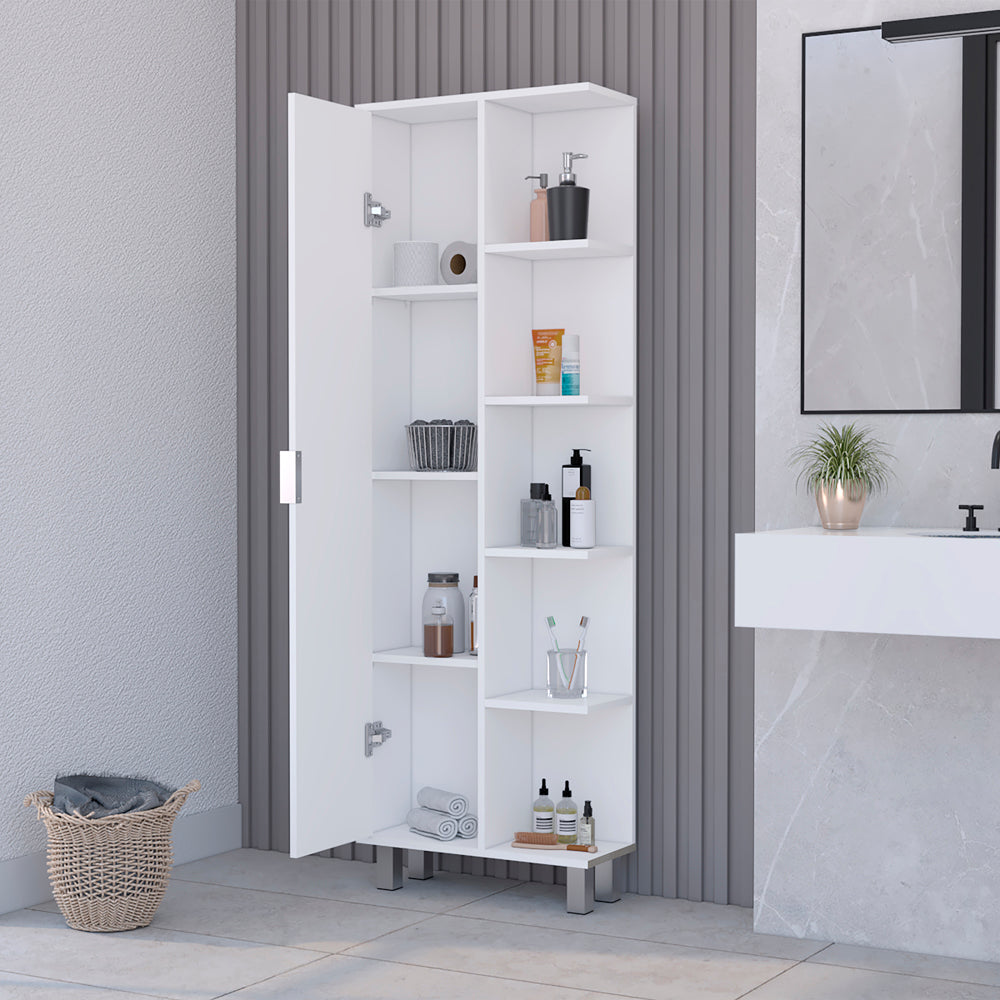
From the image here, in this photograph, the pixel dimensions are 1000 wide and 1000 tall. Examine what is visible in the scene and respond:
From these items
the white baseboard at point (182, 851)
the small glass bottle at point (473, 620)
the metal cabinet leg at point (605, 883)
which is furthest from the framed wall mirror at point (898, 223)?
the white baseboard at point (182, 851)

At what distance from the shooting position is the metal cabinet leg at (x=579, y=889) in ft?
12.0

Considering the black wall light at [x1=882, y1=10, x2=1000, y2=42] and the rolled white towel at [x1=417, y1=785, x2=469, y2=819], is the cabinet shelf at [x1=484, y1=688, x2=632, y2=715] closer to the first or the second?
the rolled white towel at [x1=417, y1=785, x2=469, y2=819]

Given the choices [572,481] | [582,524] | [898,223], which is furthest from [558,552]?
[898,223]

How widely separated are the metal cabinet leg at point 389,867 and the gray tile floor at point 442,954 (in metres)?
0.04

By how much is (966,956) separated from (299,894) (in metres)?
1.64

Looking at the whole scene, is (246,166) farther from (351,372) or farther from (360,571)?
(360,571)

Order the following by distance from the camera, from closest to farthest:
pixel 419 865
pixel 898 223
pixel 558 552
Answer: pixel 898 223, pixel 558 552, pixel 419 865

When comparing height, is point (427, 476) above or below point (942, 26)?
below

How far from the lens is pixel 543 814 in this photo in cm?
378

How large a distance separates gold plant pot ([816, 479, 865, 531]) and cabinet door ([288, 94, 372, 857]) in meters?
1.18

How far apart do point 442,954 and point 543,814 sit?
0.53m

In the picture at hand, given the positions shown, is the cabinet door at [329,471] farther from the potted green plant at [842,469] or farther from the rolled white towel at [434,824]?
the potted green plant at [842,469]

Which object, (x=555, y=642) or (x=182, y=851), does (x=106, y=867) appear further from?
(x=555, y=642)

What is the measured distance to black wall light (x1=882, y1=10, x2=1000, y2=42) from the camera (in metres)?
2.95
